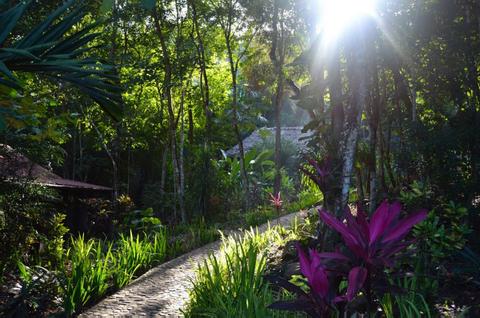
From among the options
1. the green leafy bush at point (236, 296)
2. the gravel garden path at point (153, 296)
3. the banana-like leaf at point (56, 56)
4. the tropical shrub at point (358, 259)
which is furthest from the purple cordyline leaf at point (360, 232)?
the gravel garden path at point (153, 296)

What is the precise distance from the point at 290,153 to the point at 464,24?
51.1 feet

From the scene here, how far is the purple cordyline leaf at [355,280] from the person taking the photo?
167 centimetres

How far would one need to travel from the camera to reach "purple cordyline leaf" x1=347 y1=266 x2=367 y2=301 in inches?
65.6

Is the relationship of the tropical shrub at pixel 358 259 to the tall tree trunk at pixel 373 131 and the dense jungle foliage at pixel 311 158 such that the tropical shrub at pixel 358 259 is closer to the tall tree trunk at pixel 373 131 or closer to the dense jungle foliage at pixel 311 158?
the dense jungle foliage at pixel 311 158

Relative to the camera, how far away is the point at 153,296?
554 centimetres

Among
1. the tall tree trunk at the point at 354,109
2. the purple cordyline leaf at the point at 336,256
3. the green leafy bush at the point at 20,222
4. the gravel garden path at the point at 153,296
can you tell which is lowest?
the gravel garden path at the point at 153,296

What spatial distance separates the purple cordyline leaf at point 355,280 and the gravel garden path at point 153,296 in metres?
3.10

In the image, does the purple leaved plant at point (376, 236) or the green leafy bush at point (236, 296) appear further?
the green leafy bush at point (236, 296)

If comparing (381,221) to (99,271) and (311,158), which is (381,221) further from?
(311,158)

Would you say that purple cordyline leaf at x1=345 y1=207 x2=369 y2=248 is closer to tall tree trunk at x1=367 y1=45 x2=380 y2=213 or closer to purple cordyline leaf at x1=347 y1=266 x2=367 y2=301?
purple cordyline leaf at x1=347 y1=266 x2=367 y2=301

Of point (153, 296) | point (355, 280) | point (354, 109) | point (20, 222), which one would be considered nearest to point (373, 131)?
point (354, 109)

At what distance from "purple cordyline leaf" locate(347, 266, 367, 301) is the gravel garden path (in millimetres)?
3102

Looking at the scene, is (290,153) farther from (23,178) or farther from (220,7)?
(23,178)

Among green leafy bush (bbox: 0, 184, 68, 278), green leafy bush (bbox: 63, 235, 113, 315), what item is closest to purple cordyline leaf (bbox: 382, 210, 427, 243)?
green leafy bush (bbox: 63, 235, 113, 315)
